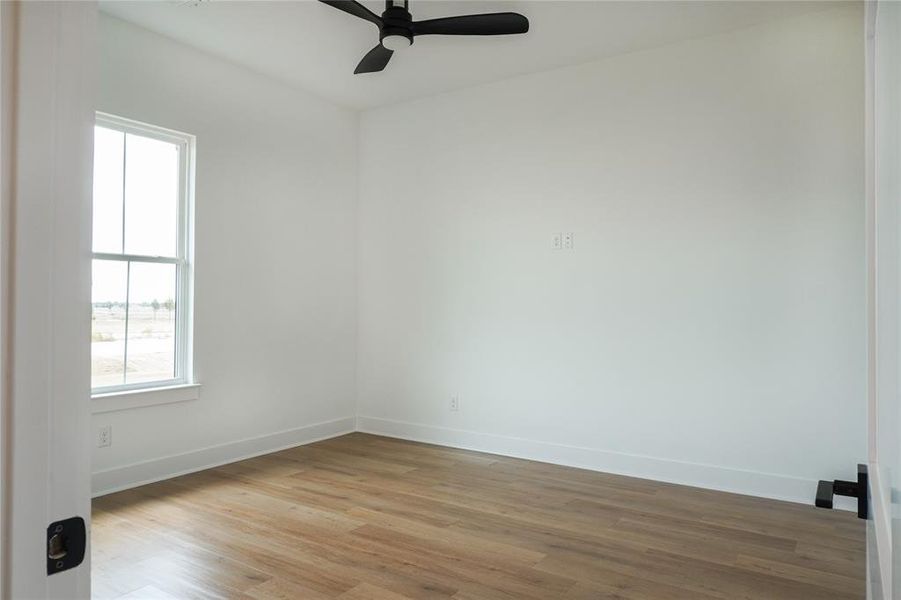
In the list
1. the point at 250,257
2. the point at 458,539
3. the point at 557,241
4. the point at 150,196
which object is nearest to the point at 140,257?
the point at 150,196

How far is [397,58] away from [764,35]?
2.35 meters

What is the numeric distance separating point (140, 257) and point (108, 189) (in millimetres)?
447

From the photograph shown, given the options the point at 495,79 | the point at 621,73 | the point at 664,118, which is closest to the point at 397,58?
the point at 495,79

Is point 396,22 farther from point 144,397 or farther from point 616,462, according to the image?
point 616,462

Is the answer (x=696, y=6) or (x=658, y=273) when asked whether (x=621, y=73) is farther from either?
(x=658, y=273)

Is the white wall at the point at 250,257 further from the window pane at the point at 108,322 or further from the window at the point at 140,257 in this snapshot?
the window pane at the point at 108,322

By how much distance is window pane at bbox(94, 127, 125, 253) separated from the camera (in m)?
3.59

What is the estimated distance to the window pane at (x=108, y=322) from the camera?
3.59 metres

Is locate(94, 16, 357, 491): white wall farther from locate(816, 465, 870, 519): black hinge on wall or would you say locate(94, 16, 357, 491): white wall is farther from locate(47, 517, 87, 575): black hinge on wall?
locate(816, 465, 870, 519): black hinge on wall

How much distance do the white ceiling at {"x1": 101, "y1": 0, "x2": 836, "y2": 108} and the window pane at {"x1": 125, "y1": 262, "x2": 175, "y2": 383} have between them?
5.10 feet

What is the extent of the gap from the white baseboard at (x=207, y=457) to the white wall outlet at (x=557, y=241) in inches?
94.8

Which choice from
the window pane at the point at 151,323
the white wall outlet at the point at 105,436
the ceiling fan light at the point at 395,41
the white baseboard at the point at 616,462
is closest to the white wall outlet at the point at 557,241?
the white baseboard at the point at 616,462

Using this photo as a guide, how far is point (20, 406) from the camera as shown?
549 mm

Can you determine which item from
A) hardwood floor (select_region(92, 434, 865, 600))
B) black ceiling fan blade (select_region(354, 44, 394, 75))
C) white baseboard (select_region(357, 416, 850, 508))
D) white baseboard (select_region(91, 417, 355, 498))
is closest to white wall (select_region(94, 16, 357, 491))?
white baseboard (select_region(91, 417, 355, 498))
